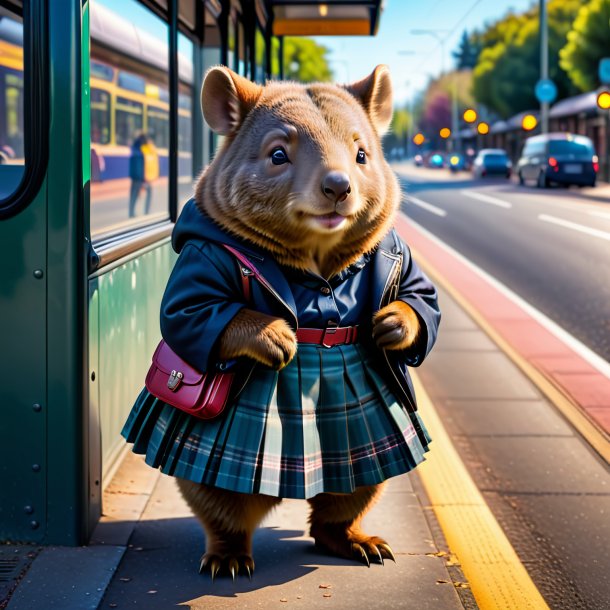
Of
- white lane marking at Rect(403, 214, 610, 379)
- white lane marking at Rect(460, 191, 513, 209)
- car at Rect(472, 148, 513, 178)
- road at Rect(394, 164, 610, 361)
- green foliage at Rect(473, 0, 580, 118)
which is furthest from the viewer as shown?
green foliage at Rect(473, 0, 580, 118)

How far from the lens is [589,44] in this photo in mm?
51500

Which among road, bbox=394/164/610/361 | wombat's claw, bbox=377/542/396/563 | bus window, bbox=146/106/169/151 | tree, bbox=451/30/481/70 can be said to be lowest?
wombat's claw, bbox=377/542/396/563

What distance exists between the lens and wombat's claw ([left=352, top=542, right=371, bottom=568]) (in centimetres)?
363

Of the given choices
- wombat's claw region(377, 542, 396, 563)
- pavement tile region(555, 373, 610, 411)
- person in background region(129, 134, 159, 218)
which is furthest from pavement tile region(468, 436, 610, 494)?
person in background region(129, 134, 159, 218)

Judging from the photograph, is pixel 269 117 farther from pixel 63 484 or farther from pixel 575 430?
pixel 575 430

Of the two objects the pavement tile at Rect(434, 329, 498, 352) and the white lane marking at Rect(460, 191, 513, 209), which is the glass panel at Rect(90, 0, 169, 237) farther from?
the white lane marking at Rect(460, 191, 513, 209)

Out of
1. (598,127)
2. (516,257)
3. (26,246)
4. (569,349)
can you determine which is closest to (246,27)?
(569,349)

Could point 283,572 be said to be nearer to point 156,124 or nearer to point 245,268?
point 245,268

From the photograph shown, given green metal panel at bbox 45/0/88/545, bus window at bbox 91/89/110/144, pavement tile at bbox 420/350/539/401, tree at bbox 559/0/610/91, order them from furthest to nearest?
tree at bbox 559/0/610/91, bus window at bbox 91/89/110/144, pavement tile at bbox 420/350/539/401, green metal panel at bbox 45/0/88/545

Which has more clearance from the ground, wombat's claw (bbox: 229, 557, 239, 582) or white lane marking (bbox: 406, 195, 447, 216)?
white lane marking (bbox: 406, 195, 447, 216)

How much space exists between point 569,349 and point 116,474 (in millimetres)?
4645

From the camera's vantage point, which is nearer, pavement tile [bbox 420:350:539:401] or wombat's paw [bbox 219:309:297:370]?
wombat's paw [bbox 219:309:297:370]

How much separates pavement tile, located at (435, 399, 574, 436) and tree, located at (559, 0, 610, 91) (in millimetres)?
46694

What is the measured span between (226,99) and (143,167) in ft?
37.2
